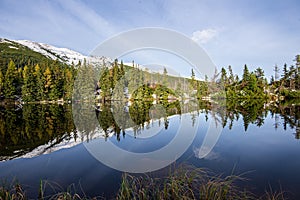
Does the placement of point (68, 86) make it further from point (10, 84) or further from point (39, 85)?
point (10, 84)

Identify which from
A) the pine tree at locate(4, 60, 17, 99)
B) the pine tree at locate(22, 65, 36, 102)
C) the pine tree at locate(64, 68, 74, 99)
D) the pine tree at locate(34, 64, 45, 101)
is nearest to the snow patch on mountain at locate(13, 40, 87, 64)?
the pine tree at locate(64, 68, 74, 99)

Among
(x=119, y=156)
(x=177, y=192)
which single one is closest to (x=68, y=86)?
(x=119, y=156)

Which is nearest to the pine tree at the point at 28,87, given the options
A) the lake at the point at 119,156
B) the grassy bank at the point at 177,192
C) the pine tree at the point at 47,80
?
the pine tree at the point at 47,80

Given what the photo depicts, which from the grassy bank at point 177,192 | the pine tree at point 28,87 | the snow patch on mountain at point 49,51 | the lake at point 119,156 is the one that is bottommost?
the lake at point 119,156

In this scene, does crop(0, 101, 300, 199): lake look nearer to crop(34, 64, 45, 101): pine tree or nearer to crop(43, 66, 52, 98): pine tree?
crop(34, 64, 45, 101): pine tree

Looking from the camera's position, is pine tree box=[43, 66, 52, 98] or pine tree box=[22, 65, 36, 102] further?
pine tree box=[43, 66, 52, 98]

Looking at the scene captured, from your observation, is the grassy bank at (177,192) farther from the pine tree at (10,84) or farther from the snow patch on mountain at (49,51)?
the snow patch on mountain at (49,51)

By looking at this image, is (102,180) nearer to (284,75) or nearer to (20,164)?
(20,164)

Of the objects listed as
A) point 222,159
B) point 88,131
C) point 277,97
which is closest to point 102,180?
point 222,159

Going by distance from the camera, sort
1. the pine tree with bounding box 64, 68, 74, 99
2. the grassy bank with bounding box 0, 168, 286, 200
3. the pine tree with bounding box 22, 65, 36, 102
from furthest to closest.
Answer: the pine tree with bounding box 64, 68, 74, 99, the pine tree with bounding box 22, 65, 36, 102, the grassy bank with bounding box 0, 168, 286, 200

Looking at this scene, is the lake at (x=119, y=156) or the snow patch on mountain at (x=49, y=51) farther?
the snow patch on mountain at (x=49, y=51)

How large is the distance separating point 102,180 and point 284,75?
5411cm

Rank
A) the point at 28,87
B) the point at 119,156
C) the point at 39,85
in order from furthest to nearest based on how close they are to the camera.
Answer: the point at 39,85, the point at 28,87, the point at 119,156

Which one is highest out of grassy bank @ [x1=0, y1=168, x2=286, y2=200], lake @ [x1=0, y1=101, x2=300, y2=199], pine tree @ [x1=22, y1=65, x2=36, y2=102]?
pine tree @ [x1=22, y1=65, x2=36, y2=102]
